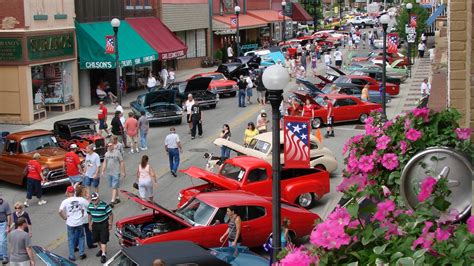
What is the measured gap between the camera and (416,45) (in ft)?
200

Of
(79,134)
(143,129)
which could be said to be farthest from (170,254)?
(143,129)

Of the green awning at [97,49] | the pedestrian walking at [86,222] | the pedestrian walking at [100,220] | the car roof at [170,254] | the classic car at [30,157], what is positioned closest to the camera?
the car roof at [170,254]

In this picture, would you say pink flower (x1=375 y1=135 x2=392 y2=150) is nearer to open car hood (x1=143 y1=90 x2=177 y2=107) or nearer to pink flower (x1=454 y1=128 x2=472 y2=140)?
pink flower (x1=454 y1=128 x2=472 y2=140)

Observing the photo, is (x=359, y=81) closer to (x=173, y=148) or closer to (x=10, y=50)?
(x=10, y=50)

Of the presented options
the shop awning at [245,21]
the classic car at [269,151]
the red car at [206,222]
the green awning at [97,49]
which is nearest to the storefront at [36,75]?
the green awning at [97,49]

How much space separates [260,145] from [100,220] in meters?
6.90

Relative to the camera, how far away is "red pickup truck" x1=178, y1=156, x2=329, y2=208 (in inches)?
647

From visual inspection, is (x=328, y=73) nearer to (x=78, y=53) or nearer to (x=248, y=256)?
(x=78, y=53)

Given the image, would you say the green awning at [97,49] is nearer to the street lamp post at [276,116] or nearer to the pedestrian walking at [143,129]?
the pedestrian walking at [143,129]

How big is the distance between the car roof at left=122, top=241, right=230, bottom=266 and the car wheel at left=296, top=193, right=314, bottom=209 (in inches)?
251

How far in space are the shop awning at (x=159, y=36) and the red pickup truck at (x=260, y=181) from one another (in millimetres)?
25549

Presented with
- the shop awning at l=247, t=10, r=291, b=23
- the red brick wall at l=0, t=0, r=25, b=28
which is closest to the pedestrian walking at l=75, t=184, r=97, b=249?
the red brick wall at l=0, t=0, r=25, b=28

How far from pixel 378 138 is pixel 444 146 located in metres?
0.90

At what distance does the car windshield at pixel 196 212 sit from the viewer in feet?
44.6
